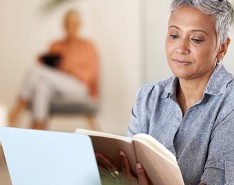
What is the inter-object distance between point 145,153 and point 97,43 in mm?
5014

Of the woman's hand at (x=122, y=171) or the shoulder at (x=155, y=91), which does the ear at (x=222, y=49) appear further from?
the woman's hand at (x=122, y=171)

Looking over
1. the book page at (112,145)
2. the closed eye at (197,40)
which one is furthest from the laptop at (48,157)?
the closed eye at (197,40)

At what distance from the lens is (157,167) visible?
1411 mm

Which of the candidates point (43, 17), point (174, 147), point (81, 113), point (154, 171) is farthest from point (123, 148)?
point (43, 17)

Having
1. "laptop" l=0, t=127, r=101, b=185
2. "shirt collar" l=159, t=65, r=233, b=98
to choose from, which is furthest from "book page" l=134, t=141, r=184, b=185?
"shirt collar" l=159, t=65, r=233, b=98

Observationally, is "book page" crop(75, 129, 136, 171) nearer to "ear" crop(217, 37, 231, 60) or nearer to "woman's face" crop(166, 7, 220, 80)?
"woman's face" crop(166, 7, 220, 80)

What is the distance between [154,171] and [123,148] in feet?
0.29

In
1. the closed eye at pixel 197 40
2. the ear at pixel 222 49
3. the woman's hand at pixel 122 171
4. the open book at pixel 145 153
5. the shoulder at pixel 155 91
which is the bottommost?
the woman's hand at pixel 122 171

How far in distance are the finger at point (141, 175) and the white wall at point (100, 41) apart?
4.80 m

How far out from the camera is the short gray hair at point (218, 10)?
158 cm

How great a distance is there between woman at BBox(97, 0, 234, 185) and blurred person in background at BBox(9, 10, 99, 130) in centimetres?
441

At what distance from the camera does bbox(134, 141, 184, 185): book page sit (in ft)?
4.47

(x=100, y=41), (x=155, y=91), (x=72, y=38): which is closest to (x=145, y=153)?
(x=155, y=91)

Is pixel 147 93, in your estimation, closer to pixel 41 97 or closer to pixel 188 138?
pixel 188 138
